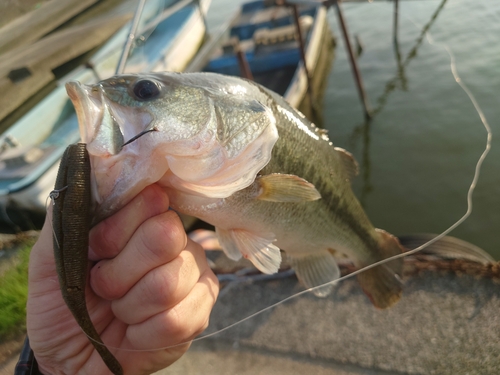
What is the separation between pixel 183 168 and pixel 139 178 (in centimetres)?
16

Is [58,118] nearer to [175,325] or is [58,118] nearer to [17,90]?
[17,90]

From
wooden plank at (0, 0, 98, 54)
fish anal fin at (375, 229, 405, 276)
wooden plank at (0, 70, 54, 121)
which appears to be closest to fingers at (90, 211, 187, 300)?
fish anal fin at (375, 229, 405, 276)

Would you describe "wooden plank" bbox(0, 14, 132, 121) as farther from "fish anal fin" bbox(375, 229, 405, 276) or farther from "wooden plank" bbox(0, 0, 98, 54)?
"fish anal fin" bbox(375, 229, 405, 276)

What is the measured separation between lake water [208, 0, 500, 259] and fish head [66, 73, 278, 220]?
14.9 feet

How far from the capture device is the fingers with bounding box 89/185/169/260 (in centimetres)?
124

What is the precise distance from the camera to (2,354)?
278 centimetres

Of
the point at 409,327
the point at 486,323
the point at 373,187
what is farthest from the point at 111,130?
the point at 373,187

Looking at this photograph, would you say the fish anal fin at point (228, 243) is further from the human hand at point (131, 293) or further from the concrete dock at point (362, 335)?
the concrete dock at point (362, 335)

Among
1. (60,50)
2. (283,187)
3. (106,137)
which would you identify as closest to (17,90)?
(60,50)

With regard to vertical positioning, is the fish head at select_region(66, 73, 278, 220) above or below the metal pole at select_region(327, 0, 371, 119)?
above

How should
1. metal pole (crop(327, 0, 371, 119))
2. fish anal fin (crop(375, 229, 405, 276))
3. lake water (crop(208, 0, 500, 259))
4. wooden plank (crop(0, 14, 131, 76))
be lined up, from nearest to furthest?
fish anal fin (crop(375, 229, 405, 276)) < lake water (crop(208, 0, 500, 259)) < metal pole (crop(327, 0, 371, 119)) < wooden plank (crop(0, 14, 131, 76))

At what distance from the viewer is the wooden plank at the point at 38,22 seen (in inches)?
499

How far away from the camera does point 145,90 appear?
46.6 inches

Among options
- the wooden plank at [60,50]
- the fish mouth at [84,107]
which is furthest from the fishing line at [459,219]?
the wooden plank at [60,50]
